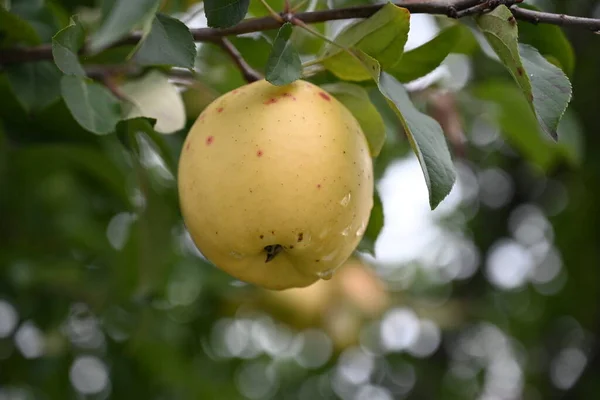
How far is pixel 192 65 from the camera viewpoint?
0.84 metres

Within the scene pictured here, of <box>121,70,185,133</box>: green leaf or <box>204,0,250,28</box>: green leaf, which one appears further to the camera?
<box>121,70,185,133</box>: green leaf

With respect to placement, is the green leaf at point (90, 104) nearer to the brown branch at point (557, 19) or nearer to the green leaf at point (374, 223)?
A: the green leaf at point (374, 223)

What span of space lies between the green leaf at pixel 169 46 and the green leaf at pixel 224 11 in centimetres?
4

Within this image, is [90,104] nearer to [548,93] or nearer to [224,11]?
[224,11]

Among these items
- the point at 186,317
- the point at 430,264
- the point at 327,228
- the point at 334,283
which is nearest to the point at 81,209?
the point at 186,317

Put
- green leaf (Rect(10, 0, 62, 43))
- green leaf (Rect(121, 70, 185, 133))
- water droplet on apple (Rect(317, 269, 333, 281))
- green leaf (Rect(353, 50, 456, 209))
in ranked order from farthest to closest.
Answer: green leaf (Rect(10, 0, 62, 43))
green leaf (Rect(121, 70, 185, 133))
water droplet on apple (Rect(317, 269, 333, 281))
green leaf (Rect(353, 50, 456, 209))

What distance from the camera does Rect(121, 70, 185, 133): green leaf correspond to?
992 mm

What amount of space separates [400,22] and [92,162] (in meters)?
0.92

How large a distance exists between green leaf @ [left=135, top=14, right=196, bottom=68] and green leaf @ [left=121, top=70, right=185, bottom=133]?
0.41 feet

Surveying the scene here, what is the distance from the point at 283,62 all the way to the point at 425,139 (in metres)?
0.18

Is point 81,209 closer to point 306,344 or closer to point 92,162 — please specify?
point 92,162

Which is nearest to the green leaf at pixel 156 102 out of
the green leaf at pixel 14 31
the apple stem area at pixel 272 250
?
the green leaf at pixel 14 31

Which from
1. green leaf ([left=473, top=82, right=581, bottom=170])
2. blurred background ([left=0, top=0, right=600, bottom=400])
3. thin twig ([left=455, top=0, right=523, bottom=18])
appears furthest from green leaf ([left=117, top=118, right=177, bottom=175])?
green leaf ([left=473, top=82, right=581, bottom=170])

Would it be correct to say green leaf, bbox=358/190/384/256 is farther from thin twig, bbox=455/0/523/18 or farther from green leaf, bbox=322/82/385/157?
thin twig, bbox=455/0/523/18
